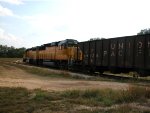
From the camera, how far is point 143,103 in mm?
14055

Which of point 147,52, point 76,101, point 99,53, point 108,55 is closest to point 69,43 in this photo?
point 99,53

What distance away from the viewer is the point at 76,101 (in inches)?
586

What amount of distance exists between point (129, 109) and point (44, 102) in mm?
3889

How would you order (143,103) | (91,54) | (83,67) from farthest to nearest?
(83,67) < (91,54) < (143,103)

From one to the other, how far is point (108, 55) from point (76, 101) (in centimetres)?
1847

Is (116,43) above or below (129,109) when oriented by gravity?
above

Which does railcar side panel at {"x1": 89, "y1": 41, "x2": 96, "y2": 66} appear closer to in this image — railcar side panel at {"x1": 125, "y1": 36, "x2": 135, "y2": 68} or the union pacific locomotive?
the union pacific locomotive

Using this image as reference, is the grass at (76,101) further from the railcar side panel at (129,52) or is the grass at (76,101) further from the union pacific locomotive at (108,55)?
the railcar side panel at (129,52)

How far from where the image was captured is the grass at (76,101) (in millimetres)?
13055

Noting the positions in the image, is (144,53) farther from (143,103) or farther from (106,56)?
(143,103)

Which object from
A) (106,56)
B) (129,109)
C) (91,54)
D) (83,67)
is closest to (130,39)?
(106,56)

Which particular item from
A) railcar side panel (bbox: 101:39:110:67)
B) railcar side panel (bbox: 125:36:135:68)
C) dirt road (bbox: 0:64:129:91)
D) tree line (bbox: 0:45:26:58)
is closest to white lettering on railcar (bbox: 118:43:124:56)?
railcar side panel (bbox: 125:36:135:68)

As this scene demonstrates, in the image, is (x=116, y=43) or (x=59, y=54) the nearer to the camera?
(x=116, y=43)

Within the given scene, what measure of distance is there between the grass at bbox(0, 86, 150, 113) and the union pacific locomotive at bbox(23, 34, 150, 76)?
1133cm
